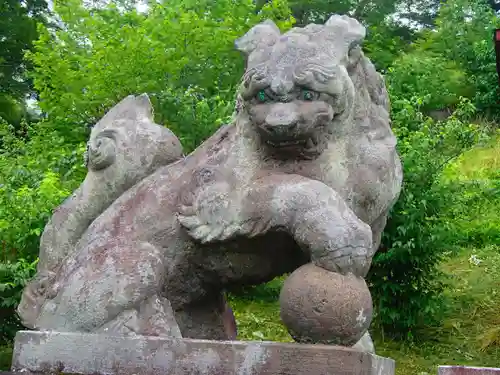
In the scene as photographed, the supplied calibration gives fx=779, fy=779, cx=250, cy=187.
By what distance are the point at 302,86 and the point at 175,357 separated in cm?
85

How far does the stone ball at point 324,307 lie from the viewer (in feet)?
6.86

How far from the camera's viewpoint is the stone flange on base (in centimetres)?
207

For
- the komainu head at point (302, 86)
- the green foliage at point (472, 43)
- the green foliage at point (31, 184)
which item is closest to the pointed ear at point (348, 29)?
the komainu head at point (302, 86)

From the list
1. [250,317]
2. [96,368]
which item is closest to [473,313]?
[250,317]

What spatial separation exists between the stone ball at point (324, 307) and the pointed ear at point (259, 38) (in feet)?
2.40

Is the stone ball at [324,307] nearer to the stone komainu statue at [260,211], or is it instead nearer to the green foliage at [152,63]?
the stone komainu statue at [260,211]

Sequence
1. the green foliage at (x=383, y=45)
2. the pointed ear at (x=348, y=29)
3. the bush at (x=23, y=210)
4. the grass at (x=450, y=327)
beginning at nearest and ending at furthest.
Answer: the pointed ear at (x=348, y=29)
the bush at (x=23, y=210)
the grass at (x=450, y=327)
the green foliage at (x=383, y=45)

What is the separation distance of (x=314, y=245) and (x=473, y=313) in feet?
17.0

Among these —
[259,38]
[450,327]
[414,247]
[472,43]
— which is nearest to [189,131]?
[414,247]

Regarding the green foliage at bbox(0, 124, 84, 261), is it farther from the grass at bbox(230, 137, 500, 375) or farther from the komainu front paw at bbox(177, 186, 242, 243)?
the komainu front paw at bbox(177, 186, 242, 243)

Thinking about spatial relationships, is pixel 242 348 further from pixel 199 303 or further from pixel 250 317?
pixel 250 317

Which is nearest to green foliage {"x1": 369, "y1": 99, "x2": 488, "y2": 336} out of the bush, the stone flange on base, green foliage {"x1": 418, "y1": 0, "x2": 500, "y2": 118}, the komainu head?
the bush

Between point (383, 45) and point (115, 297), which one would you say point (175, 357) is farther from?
point (383, 45)

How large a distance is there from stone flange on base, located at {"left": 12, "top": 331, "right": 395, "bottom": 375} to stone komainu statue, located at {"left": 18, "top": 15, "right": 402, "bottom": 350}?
58 millimetres
